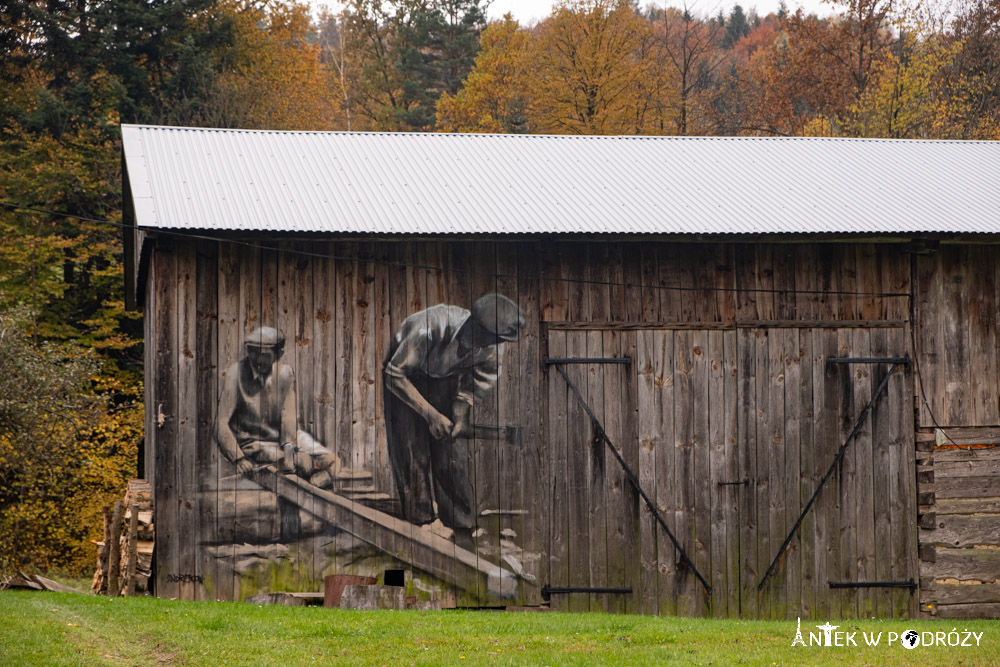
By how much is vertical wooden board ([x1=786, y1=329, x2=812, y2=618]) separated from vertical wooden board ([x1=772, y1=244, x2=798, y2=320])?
0.88 ft

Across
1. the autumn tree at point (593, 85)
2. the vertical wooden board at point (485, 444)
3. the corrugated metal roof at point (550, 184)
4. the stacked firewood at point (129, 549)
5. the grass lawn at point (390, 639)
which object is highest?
the autumn tree at point (593, 85)

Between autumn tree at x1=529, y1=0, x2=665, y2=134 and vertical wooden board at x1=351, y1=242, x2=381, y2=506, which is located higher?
autumn tree at x1=529, y1=0, x2=665, y2=134

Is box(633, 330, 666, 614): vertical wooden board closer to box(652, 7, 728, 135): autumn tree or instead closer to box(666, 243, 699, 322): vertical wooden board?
box(666, 243, 699, 322): vertical wooden board

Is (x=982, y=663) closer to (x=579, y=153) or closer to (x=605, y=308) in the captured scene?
(x=605, y=308)

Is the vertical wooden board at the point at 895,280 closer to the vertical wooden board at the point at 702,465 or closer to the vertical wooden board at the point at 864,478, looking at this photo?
the vertical wooden board at the point at 864,478

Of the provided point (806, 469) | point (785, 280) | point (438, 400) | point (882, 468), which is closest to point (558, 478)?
point (438, 400)

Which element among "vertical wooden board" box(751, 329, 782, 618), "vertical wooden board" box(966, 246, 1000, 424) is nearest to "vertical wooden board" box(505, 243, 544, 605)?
"vertical wooden board" box(751, 329, 782, 618)

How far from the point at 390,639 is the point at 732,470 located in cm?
438

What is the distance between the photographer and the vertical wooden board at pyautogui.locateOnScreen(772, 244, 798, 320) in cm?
1094

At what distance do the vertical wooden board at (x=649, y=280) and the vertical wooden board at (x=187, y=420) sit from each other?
14.5 ft

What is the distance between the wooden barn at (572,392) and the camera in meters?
9.90

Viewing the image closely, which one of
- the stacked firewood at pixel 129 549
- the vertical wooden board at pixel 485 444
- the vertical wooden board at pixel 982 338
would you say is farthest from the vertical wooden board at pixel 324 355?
the vertical wooden board at pixel 982 338

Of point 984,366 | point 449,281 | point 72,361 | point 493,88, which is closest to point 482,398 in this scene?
point 449,281

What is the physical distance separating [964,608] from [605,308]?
4.95 metres
